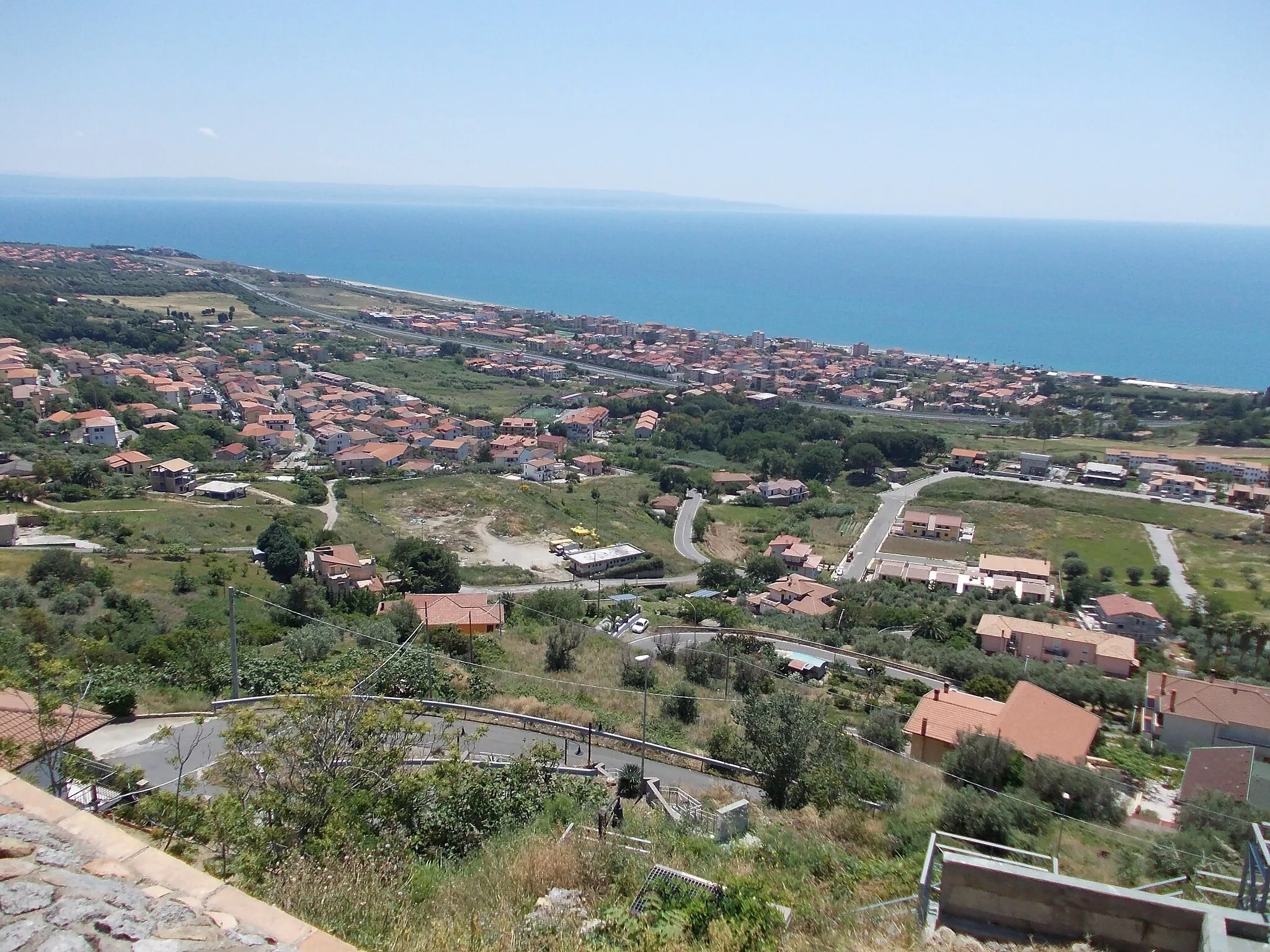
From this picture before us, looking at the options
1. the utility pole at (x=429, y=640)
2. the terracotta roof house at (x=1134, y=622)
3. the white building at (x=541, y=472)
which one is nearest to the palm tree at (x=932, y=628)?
the terracotta roof house at (x=1134, y=622)

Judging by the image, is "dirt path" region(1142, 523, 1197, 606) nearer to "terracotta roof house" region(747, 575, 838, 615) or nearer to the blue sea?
"terracotta roof house" region(747, 575, 838, 615)

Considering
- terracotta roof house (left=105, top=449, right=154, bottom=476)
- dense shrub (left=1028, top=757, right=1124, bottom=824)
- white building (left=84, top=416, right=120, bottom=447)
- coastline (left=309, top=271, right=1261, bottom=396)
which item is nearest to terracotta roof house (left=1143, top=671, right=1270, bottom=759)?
dense shrub (left=1028, top=757, right=1124, bottom=824)

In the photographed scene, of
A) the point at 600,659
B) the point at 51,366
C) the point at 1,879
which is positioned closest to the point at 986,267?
the point at 51,366

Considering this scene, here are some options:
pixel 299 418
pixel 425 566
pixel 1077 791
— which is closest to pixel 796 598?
pixel 425 566

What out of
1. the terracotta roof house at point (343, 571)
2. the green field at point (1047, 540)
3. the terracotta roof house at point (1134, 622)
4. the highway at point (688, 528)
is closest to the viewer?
the terracotta roof house at point (343, 571)

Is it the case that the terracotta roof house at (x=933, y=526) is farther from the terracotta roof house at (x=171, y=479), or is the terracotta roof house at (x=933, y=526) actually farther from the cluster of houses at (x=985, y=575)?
the terracotta roof house at (x=171, y=479)

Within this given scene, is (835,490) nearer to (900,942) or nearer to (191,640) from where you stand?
(191,640)

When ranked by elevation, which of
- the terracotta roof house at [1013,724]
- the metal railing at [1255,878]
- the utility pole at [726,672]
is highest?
the metal railing at [1255,878]
